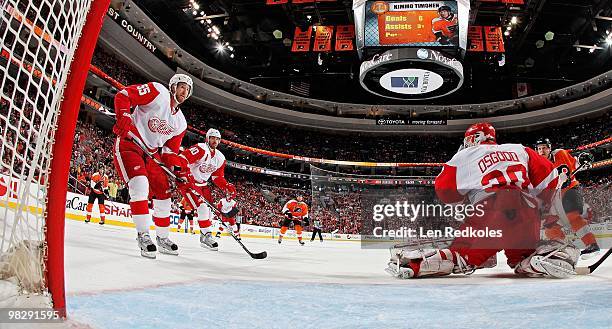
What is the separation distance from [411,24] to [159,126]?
631 cm

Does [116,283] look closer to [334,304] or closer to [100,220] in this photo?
[334,304]

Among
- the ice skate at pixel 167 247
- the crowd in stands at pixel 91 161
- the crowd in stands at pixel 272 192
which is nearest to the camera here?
the ice skate at pixel 167 247

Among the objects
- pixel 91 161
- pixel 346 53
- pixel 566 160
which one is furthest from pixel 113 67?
pixel 566 160

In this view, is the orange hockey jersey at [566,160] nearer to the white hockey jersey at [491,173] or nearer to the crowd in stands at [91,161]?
the white hockey jersey at [491,173]

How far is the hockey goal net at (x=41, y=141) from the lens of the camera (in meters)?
1.08

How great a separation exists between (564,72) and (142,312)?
20853 mm

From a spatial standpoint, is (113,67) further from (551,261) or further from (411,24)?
(551,261)

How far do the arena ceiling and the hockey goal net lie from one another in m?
12.5

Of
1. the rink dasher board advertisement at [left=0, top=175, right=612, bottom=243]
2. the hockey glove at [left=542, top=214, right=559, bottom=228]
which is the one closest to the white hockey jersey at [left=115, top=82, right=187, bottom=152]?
the rink dasher board advertisement at [left=0, top=175, right=612, bottom=243]

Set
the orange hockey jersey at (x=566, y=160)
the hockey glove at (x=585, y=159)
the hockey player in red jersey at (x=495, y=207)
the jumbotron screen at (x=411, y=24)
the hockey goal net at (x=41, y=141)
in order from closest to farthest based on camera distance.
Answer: the hockey goal net at (x=41, y=141)
the hockey player in red jersey at (x=495, y=207)
the orange hockey jersey at (x=566, y=160)
the hockey glove at (x=585, y=159)
the jumbotron screen at (x=411, y=24)

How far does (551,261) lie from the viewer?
2.31 metres

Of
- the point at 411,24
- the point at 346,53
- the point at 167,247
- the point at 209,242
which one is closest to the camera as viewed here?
the point at 167,247

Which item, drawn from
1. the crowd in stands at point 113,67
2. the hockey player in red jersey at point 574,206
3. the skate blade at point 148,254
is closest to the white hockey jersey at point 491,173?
the hockey player in red jersey at point 574,206

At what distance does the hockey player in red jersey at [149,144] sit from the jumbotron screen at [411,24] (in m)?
5.73
